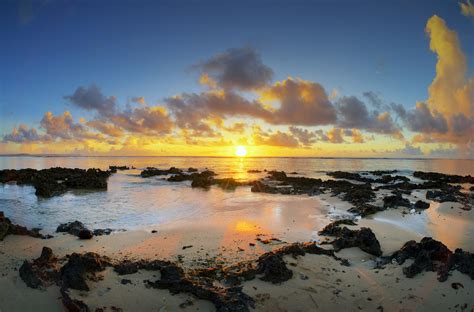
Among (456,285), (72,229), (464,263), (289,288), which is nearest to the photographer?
(456,285)

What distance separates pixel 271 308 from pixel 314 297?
1.23m

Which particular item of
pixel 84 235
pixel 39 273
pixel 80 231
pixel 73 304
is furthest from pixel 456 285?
pixel 80 231

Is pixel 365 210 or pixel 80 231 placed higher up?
pixel 80 231

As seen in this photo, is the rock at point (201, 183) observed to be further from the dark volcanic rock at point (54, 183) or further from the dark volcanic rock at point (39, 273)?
the dark volcanic rock at point (39, 273)

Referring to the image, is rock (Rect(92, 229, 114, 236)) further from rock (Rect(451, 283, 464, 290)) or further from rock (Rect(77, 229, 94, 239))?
rock (Rect(451, 283, 464, 290))

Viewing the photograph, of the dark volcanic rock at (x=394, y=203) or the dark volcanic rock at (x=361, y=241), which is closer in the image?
the dark volcanic rock at (x=361, y=241)

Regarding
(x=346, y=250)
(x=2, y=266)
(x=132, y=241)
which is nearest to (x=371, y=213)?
(x=346, y=250)

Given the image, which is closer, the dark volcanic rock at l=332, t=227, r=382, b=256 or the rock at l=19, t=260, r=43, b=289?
the rock at l=19, t=260, r=43, b=289

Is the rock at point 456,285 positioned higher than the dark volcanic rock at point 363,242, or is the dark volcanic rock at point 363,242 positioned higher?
the dark volcanic rock at point 363,242

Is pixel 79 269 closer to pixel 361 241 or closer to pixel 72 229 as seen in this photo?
pixel 72 229

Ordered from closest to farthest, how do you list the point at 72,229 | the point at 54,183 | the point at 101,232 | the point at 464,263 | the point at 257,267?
1. the point at 464,263
2. the point at 257,267
3. the point at 72,229
4. the point at 101,232
5. the point at 54,183

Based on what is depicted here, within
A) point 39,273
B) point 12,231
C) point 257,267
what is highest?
point 12,231

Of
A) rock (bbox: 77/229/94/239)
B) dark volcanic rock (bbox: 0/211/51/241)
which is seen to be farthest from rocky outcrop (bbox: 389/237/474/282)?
dark volcanic rock (bbox: 0/211/51/241)

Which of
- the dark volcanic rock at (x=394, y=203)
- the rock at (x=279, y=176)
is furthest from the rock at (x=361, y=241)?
the rock at (x=279, y=176)
